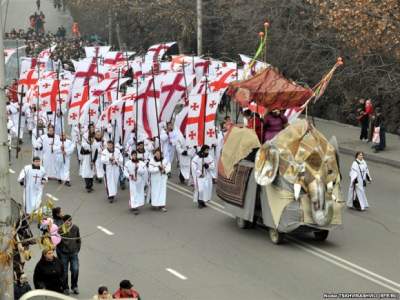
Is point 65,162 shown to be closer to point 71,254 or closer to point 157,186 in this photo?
point 157,186

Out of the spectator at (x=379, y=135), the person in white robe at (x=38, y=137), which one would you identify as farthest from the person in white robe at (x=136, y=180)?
the spectator at (x=379, y=135)

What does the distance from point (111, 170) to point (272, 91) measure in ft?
14.3

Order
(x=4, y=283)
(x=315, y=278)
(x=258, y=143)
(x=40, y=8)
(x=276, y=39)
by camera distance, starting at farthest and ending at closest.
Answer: (x=40, y=8) < (x=276, y=39) < (x=258, y=143) < (x=315, y=278) < (x=4, y=283)

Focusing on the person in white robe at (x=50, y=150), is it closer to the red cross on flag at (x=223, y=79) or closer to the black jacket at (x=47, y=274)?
the red cross on flag at (x=223, y=79)

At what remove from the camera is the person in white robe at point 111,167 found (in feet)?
67.2

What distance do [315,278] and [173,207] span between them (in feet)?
18.5

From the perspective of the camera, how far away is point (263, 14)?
35.1 metres

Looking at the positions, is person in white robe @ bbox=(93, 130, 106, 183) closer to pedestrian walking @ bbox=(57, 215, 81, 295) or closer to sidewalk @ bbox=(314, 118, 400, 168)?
pedestrian walking @ bbox=(57, 215, 81, 295)

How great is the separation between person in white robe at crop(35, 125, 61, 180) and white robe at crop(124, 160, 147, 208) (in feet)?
11.2

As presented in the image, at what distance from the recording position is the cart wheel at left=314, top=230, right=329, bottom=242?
1709 centimetres

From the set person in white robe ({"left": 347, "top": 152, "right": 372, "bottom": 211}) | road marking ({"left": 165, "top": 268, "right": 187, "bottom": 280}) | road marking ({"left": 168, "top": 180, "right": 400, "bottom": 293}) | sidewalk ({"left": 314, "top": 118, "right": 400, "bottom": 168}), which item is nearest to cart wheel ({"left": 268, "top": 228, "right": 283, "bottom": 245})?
road marking ({"left": 168, "top": 180, "right": 400, "bottom": 293})

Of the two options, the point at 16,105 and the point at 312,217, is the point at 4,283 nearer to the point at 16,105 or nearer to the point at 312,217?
the point at 312,217

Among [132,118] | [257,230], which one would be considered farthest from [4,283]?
[132,118]

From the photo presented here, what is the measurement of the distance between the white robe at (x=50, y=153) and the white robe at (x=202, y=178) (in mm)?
4100
